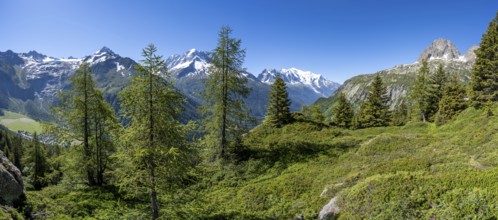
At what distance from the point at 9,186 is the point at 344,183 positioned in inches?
714

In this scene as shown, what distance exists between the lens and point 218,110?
25.4 metres

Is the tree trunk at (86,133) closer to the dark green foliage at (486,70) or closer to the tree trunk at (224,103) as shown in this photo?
the tree trunk at (224,103)

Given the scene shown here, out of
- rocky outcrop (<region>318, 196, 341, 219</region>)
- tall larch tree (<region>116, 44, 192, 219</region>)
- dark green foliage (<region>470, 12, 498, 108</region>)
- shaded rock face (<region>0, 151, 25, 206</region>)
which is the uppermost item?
dark green foliage (<region>470, 12, 498, 108</region>)

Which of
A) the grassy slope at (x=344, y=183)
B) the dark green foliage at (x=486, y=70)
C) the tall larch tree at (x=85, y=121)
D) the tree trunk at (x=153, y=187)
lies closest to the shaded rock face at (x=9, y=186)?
the grassy slope at (x=344, y=183)

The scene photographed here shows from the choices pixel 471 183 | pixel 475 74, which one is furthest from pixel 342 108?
pixel 471 183

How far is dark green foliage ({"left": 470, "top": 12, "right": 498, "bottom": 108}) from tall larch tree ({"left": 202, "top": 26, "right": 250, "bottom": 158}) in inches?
1102

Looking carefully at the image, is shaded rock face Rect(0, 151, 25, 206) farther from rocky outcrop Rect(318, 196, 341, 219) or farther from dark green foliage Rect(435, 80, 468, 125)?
dark green foliage Rect(435, 80, 468, 125)

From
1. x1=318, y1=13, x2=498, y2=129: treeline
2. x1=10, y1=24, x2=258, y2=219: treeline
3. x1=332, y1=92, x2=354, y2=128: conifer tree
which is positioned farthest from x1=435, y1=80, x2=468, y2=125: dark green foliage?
x1=10, y1=24, x2=258, y2=219: treeline

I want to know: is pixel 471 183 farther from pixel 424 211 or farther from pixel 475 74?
pixel 475 74

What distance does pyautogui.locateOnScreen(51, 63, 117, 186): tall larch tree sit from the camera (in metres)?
22.3

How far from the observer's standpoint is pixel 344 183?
52.3 feet

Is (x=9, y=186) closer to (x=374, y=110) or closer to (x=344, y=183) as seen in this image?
(x=344, y=183)

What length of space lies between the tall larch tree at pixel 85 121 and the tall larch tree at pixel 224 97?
29.6 ft

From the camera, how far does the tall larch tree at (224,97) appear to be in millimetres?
25234
